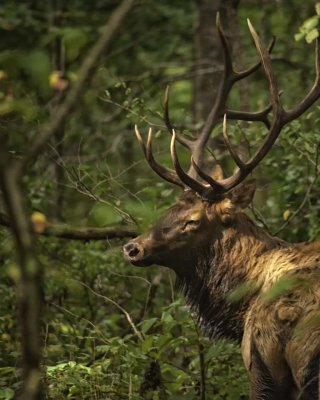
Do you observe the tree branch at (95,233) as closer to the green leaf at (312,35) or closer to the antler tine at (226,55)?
the antler tine at (226,55)

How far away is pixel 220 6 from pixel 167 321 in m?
5.60

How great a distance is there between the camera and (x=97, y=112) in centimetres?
1309

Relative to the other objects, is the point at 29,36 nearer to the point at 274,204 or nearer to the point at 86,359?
the point at 274,204

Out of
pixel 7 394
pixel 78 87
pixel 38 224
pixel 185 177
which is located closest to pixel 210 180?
pixel 185 177

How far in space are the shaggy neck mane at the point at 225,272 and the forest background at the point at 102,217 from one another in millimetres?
193

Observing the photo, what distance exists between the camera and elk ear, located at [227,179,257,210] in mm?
7082

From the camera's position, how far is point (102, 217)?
6.45 metres

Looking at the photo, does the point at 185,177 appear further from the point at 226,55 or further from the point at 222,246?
the point at 226,55

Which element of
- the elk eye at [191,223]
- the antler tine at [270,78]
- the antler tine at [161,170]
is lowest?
the elk eye at [191,223]

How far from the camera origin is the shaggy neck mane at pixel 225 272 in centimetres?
691

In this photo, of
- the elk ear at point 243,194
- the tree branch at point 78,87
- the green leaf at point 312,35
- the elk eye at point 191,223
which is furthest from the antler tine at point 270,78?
the tree branch at point 78,87

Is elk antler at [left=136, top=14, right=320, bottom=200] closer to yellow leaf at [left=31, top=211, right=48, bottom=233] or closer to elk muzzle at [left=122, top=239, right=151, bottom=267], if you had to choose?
elk muzzle at [left=122, top=239, right=151, bottom=267]

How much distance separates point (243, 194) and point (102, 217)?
114cm

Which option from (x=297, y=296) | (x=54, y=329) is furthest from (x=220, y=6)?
(x=297, y=296)
